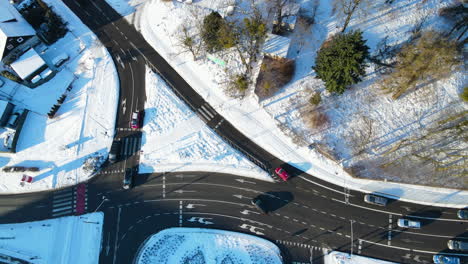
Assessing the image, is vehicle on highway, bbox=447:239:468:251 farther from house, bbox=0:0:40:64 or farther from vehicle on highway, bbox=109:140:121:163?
house, bbox=0:0:40:64

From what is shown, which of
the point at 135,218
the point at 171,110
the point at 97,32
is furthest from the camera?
the point at 97,32

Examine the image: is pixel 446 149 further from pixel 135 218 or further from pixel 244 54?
pixel 135 218

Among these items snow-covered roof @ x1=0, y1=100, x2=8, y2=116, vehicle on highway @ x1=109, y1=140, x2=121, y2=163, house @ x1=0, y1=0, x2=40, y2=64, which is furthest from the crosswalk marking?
house @ x1=0, y1=0, x2=40, y2=64

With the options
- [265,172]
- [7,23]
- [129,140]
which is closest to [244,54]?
[265,172]

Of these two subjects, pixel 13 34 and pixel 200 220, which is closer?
pixel 200 220

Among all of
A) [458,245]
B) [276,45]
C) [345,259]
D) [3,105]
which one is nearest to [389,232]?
[345,259]

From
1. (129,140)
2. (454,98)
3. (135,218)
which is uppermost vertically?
(454,98)

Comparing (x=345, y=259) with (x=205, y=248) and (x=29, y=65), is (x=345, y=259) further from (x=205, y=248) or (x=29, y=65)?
(x=29, y=65)
